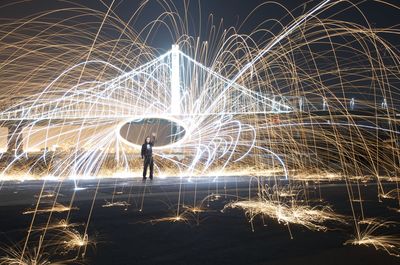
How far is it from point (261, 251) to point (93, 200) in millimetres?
6667

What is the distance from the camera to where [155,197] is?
12.6 meters

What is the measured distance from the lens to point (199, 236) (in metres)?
7.32

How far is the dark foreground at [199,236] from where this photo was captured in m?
5.96

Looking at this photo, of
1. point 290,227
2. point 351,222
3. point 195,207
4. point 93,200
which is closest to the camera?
point 290,227

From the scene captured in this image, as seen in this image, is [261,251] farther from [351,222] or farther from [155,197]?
[155,197]

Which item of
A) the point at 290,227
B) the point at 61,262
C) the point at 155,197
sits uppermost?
the point at 155,197

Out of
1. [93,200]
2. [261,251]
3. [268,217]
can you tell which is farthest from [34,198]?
[261,251]

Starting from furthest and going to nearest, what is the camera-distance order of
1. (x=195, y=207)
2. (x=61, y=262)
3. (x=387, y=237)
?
(x=195, y=207)
(x=387, y=237)
(x=61, y=262)

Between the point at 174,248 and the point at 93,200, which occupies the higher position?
the point at 93,200

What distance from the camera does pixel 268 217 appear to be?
9.12m

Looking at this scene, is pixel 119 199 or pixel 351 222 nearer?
pixel 351 222

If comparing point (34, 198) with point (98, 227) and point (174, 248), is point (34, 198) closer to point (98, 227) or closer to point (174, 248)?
point (98, 227)

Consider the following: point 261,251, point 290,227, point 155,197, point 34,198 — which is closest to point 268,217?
point 290,227

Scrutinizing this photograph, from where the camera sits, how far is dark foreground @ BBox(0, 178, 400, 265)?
5957 mm
